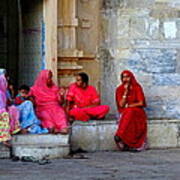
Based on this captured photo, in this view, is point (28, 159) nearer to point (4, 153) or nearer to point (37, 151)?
point (37, 151)

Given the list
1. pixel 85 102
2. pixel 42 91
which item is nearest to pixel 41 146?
pixel 42 91

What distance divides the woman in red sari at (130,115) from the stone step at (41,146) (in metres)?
0.99

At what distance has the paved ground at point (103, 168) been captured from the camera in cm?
861

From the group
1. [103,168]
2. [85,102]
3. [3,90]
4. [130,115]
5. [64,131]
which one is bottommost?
[103,168]

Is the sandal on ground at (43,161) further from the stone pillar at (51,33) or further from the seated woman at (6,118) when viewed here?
the stone pillar at (51,33)

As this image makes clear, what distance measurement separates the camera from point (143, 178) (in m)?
8.51

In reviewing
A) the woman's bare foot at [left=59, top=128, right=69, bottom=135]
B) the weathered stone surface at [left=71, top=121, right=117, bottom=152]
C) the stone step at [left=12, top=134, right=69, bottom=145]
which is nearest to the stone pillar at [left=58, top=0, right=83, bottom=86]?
the weathered stone surface at [left=71, top=121, right=117, bottom=152]

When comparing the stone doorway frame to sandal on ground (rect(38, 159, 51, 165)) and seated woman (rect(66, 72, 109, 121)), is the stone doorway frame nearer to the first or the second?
seated woman (rect(66, 72, 109, 121))

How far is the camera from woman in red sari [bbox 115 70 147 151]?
10.8m

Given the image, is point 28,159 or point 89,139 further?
point 89,139

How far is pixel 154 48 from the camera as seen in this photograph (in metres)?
11.5

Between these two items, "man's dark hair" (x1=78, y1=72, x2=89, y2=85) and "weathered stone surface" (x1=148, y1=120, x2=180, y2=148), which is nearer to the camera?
"man's dark hair" (x1=78, y1=72, x2=89, y2=85)

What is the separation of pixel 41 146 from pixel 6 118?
24.7 inches

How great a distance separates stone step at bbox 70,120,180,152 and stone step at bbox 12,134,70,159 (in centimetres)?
57
